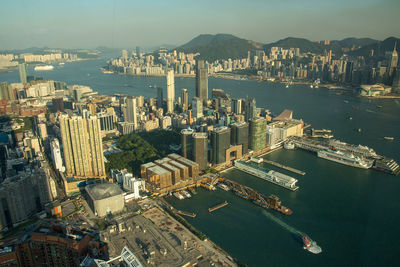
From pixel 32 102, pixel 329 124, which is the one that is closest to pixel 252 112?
pixel 329 124

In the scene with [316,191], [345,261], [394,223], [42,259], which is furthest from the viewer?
[316,191]

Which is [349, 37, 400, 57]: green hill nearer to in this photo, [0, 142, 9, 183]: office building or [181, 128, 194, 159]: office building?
[181, 128, 194, 159]: office building

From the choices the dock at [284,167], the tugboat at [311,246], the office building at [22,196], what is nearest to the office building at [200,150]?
the dock at [284,167]

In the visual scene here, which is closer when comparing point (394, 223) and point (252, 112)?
point (394, 223)

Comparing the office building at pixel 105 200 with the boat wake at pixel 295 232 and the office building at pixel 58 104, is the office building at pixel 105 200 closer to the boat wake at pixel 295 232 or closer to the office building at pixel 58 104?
the boat wake at pixel 295 232

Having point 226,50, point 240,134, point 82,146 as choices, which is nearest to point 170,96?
point 240,134

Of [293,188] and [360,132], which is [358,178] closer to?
[293,188]

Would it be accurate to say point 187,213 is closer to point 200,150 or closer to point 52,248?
point 200,150
